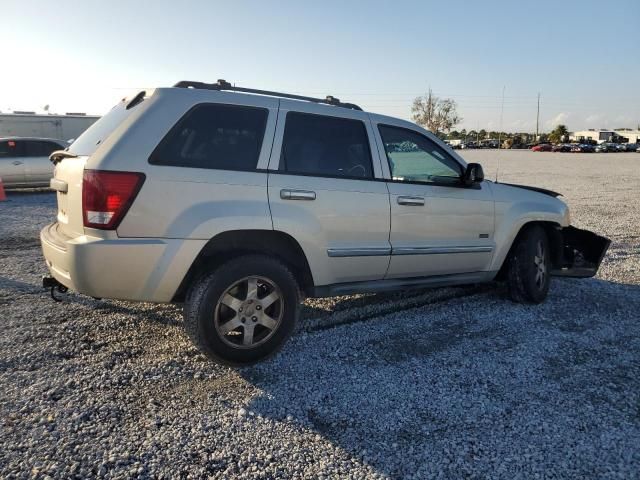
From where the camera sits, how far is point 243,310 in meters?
3.46

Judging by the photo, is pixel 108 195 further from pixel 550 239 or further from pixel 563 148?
pixel 563 148

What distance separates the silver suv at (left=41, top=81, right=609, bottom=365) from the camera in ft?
10.2

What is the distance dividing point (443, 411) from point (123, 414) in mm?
1954

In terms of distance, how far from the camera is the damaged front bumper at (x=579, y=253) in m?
5.31

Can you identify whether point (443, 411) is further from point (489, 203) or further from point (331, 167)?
point (489, 203)

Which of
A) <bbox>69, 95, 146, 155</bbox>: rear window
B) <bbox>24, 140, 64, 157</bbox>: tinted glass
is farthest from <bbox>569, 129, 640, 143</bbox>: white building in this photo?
<bbox>69, 95, 146, 155</bbox>: rear window

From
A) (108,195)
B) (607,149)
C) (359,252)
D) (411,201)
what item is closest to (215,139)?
(108,195)

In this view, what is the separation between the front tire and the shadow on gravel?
196 mm

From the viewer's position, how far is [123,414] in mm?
2863

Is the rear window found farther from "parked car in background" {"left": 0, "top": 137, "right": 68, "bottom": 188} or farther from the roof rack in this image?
"parked car in background" {"left": 0, "top": 137, "right": 68, "bottom": 188}

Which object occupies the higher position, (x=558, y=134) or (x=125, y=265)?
(x=558, y=134)

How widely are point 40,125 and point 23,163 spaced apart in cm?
1840

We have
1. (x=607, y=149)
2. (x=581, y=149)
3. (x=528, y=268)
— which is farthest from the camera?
(x=607, y=149)

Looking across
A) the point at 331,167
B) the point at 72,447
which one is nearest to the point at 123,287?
the point at 72,447
